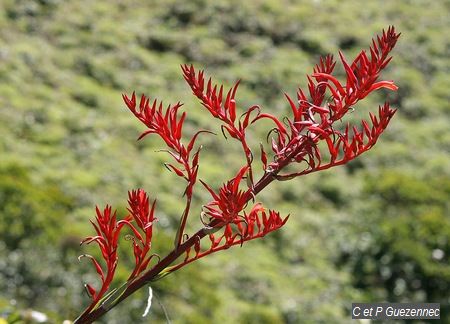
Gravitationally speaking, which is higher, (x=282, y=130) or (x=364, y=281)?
(x=364, y=281)

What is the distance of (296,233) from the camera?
904cm

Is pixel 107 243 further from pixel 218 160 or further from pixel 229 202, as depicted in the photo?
pixel 218 160

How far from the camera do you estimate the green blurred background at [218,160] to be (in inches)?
251

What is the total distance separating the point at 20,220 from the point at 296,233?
3.68 m

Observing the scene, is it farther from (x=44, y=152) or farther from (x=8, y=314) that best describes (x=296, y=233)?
(x=8, y=314)

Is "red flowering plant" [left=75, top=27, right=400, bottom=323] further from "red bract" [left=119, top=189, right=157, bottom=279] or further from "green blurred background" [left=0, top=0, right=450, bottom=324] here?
"green blurred background" [left=0, top=0, right=450, bottom=324]

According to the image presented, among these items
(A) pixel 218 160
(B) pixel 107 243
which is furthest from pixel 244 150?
(A) pixel 218 160

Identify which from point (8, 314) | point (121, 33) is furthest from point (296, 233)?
point (8, 314)

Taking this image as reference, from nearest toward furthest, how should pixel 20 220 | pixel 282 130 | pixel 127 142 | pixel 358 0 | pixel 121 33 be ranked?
pixel 282 130 → pixel 20 220 → pixel 127 142 → pixel 121 33 → pixel 358 0

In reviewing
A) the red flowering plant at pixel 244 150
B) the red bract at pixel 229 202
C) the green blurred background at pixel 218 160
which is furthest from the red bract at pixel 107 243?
the green blurred background at pixel 218 160

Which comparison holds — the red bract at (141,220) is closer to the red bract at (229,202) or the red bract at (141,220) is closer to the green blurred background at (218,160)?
the red bract at (229,202)

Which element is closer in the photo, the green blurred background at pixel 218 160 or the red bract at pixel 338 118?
the red bract at pixel 338 118

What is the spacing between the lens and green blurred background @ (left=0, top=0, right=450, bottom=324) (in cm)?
639

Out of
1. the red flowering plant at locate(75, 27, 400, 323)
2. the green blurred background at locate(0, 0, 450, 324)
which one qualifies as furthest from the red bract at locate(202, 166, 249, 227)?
the green blurred background at locate(0, 0, 450, 324)
